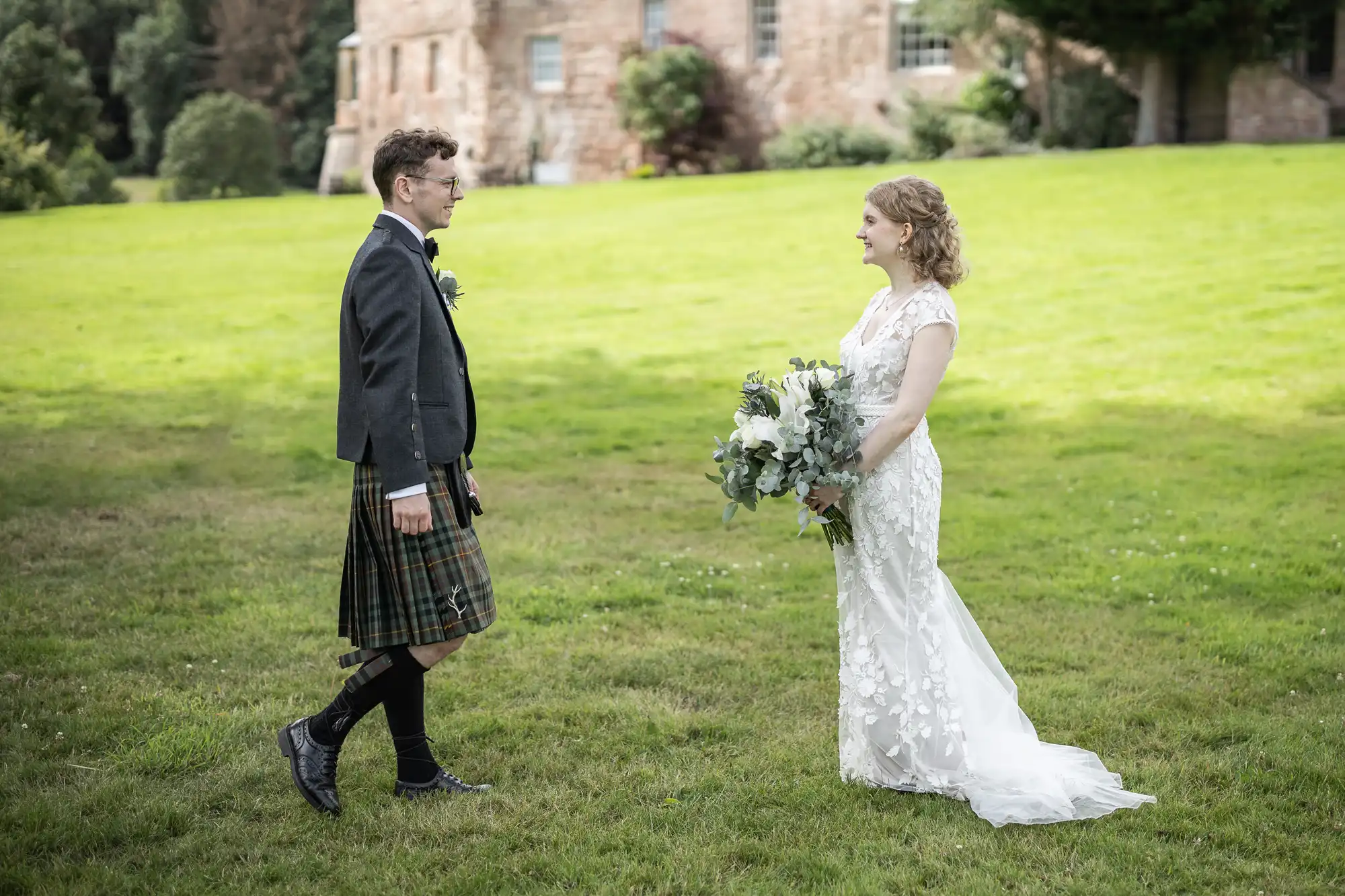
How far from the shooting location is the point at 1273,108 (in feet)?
92.4

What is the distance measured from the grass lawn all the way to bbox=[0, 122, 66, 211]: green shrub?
42.1 feet

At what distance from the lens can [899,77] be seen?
33.0 meters

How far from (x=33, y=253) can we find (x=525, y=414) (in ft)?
48.1

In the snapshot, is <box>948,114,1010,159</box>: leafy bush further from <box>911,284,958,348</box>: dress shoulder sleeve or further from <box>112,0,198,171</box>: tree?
<box>112,0,198,171</box>: tree

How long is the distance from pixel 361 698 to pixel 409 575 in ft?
1.67

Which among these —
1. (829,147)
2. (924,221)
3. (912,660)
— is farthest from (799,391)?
(829,147)

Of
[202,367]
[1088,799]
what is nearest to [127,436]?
[202,367]

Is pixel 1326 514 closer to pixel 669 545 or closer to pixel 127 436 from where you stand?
pixel 669 545

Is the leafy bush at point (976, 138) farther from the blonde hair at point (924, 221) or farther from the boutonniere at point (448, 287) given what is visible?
the boutonniere at point (448, 287)

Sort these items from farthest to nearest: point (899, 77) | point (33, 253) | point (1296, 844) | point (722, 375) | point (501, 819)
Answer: point (899, 77)
point (33, 253)
point (722, 375)
point (501, 819)
point (1296, 844)

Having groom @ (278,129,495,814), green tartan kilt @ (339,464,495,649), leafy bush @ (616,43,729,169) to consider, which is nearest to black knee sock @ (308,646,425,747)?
groom @ (278,129,495,814)

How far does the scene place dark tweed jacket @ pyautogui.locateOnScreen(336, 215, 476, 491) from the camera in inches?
164

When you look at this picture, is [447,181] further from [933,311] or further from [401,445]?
[933,311]

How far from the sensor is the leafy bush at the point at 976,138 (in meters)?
29.0
